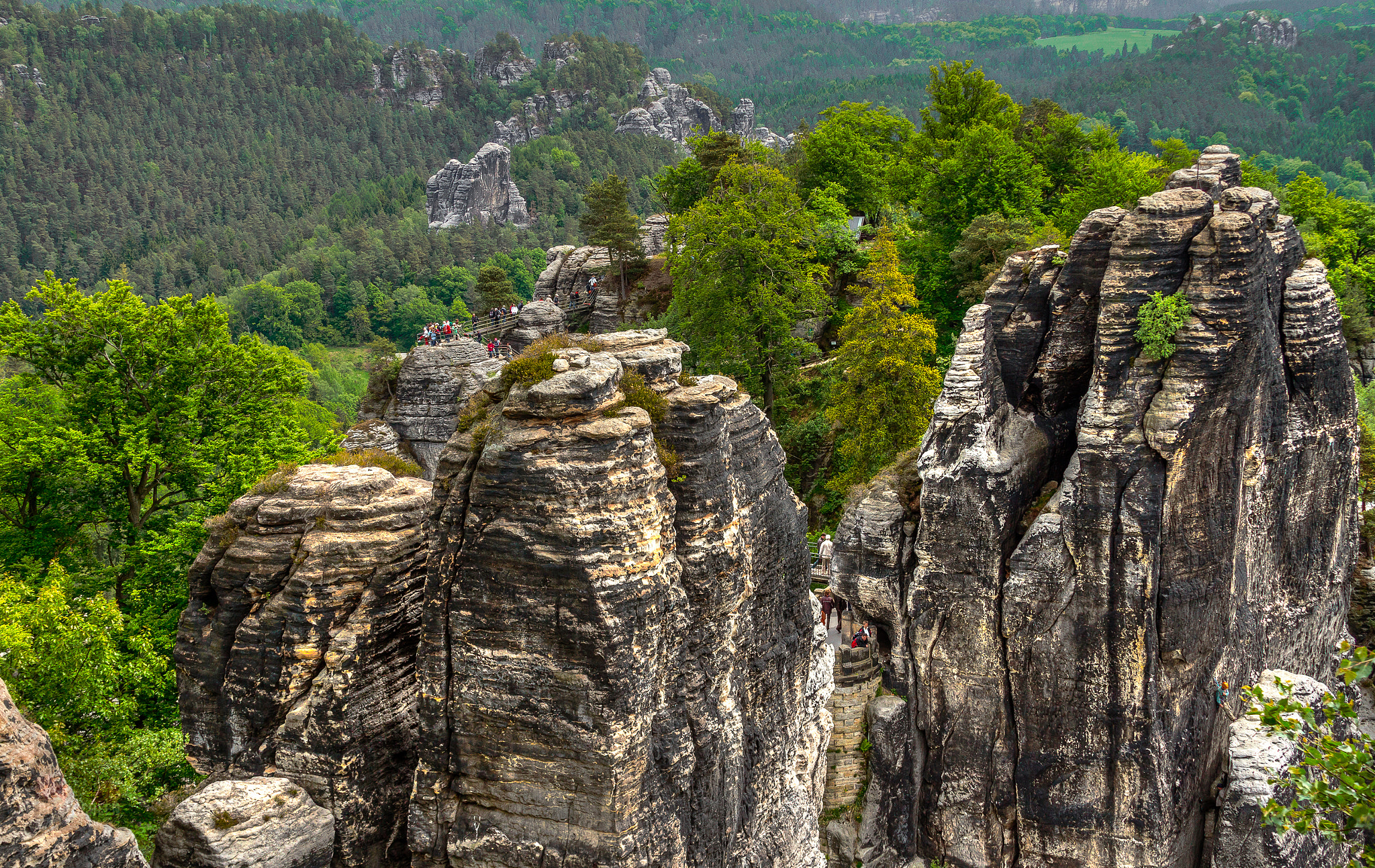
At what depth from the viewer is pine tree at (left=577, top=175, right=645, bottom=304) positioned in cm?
5669

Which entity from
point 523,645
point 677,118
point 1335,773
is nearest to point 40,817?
point 523,645

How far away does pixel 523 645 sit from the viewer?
11.7 metres

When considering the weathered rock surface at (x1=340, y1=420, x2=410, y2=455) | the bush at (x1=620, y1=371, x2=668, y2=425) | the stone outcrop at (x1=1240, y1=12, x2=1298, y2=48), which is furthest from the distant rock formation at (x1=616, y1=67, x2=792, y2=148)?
the bush at (x1=620, y1=371, x2=668, y2=425)

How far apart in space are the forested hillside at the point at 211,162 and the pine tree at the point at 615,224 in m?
82.2

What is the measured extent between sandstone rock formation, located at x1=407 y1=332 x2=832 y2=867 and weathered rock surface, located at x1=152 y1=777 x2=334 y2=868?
1403 mm

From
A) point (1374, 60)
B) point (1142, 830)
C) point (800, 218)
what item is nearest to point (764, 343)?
point (800, 218)

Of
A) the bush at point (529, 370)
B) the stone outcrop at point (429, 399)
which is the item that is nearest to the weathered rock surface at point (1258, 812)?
the bush at point (529, 370)

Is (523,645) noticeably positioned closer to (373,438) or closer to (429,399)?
(373,438)

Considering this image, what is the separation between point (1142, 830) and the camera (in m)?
21.3

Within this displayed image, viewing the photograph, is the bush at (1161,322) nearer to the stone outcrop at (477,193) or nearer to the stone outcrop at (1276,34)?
the stone outcrop at (477,193)

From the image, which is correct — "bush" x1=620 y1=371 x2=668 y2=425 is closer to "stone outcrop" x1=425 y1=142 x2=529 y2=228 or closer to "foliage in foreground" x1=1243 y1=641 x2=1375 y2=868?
"foliage in foreground" x1=1243 y1=641 x2=1375 y2=868

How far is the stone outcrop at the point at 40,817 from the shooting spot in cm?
966

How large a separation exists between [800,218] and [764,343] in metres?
5.87

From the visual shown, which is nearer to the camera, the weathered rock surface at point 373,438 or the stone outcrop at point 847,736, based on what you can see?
the stone outcrop at point 847,736
